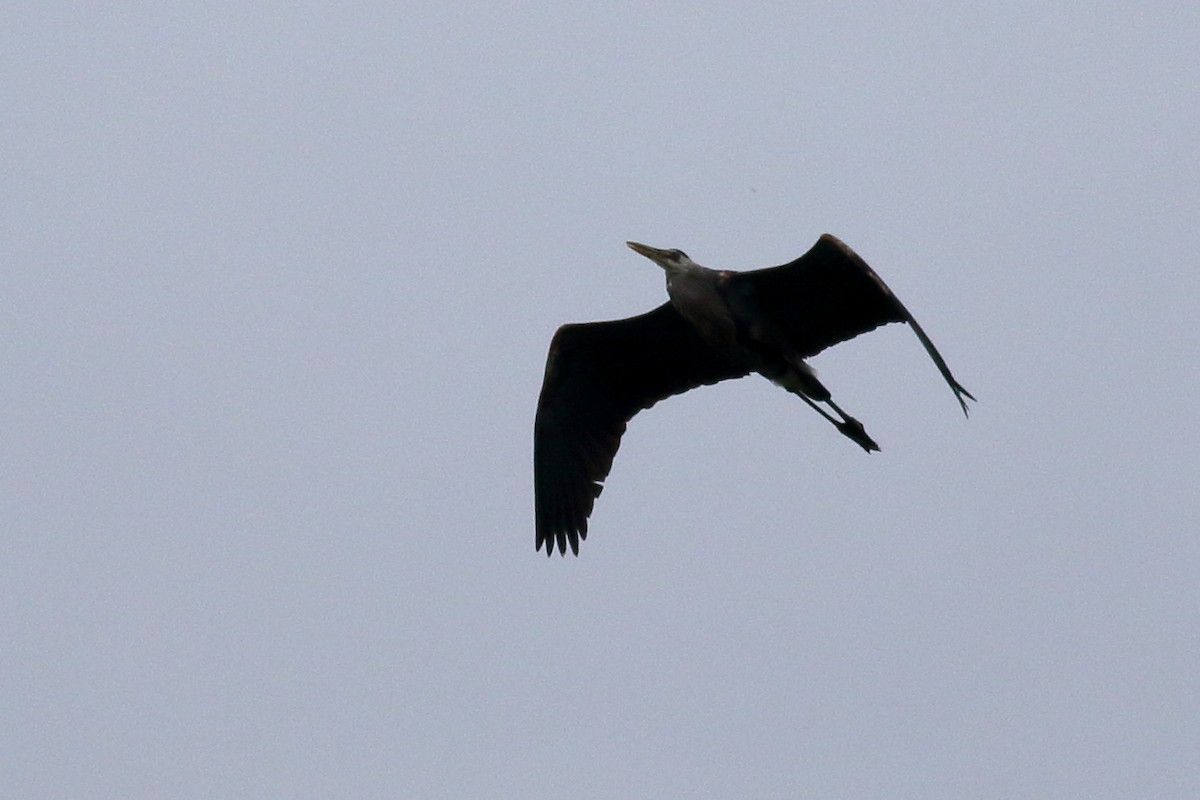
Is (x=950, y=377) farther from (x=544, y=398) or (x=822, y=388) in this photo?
(x=544, y=398)

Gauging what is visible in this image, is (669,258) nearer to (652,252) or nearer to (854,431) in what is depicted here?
(652,252)

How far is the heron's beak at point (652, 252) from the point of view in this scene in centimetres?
1212

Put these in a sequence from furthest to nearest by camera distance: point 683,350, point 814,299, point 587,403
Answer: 1. point 587,403
2. point 683,350
3. point 814,299

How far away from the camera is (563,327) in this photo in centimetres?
1270

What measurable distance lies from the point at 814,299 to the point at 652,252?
48.3 inches

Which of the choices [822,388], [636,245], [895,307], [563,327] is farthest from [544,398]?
[895,307]

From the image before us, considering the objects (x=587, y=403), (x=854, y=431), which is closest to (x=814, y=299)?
(x=854, y=431)

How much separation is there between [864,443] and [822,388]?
1.57 feet

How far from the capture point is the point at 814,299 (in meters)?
11.8

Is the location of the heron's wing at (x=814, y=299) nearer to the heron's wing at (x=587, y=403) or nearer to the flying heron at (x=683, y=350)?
the flying heron at (x=683, y=350)

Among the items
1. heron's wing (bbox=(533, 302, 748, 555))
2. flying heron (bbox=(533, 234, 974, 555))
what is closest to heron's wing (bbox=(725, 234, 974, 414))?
flying heron (bbox=(533, 234, 974, 555))

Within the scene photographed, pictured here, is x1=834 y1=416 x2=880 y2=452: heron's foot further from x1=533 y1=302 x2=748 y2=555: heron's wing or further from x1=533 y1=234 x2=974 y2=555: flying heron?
x1=533 y1=302 x2=748 y2=555: heron's wing

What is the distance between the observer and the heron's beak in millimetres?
12125

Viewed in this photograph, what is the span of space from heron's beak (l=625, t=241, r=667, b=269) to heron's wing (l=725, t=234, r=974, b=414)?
0.55 metres
